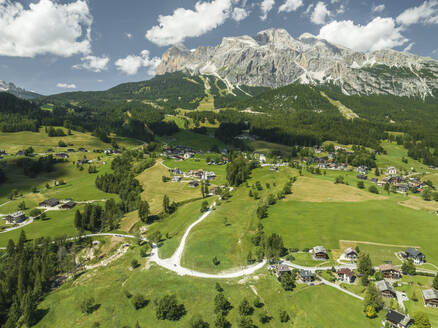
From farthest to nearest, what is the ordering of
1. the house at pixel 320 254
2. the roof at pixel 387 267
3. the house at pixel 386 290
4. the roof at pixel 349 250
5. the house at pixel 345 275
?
the house at pixel 320 254, the roof at pixel 349 250, the roof at pixel 387 267, the house at pixel 345 275, the house at pixel 386 290

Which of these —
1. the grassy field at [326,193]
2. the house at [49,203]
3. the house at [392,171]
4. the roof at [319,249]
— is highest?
the house at [392,171]

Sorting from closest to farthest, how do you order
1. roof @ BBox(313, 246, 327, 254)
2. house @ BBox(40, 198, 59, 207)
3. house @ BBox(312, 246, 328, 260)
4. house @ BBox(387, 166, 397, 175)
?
house @ BBox(312, 246, 328, 260) → roof @ BBox(313, 246, 327, 254) → house @ BBox(40, 198, 59, 207) → house @ BBox(387, 166, 397, 175)

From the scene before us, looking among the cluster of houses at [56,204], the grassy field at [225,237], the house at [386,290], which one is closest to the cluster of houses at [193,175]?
the grassy field at [225,237]

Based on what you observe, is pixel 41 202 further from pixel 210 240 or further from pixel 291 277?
pixel 291 277

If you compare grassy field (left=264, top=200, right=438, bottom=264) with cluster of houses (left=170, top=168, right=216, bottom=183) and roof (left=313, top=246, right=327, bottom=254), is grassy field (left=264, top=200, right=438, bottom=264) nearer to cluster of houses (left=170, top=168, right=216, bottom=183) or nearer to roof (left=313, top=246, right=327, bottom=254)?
roof (left=313, top=246, right=327, bottom=254)

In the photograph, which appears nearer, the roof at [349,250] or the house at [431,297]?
the house at [431,297]

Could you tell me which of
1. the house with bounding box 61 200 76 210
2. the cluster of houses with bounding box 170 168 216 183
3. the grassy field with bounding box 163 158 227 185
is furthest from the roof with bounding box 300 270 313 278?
the house with bounding box 61 200 76 210

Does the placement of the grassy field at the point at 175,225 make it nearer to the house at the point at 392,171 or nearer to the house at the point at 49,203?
the house at the point at 49,203
